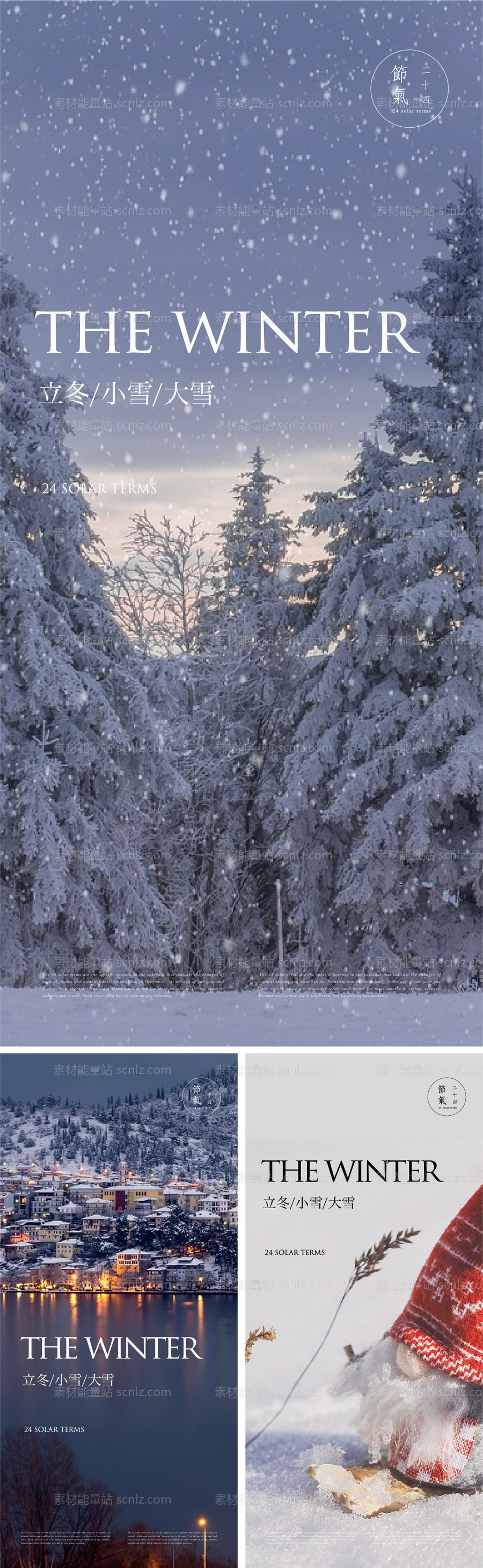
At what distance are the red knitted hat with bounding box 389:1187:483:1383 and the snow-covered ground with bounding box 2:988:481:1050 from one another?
0.63 meters

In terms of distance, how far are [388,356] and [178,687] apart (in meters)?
2.00

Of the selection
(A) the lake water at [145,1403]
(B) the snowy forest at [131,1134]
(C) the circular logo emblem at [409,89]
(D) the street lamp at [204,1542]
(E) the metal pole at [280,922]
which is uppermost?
(C) the circular logo emblem at [409,89]

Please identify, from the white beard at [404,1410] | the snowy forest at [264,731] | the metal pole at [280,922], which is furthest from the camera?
the metal pole at [280,922]

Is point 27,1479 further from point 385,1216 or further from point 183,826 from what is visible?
point 183,826

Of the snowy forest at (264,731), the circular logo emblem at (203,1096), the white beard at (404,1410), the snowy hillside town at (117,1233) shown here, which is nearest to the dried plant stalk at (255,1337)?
the snowy hillside town at (117,1233)

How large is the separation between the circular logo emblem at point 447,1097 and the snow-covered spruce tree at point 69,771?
2242 millimetres

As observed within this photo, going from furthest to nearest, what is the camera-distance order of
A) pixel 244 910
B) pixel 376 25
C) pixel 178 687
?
pixel 244 910 → pixel 178 687 → pixel 376 25

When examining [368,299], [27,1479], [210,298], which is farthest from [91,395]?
[27,1479]

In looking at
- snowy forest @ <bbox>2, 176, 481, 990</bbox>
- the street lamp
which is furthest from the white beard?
snowy forest @ <bbox>2, 176, 481, 990</bbox>

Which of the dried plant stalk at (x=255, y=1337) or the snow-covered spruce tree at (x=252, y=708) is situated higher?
the snow-covered spruce tree at (x=252, y=708)

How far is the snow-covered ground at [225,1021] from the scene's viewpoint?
4199mm

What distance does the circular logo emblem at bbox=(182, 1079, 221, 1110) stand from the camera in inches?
160

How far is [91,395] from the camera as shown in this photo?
15.0 feet

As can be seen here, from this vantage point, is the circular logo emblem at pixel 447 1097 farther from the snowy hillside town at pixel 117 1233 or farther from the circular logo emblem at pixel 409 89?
the circular logo emblem at pixel 409 89
